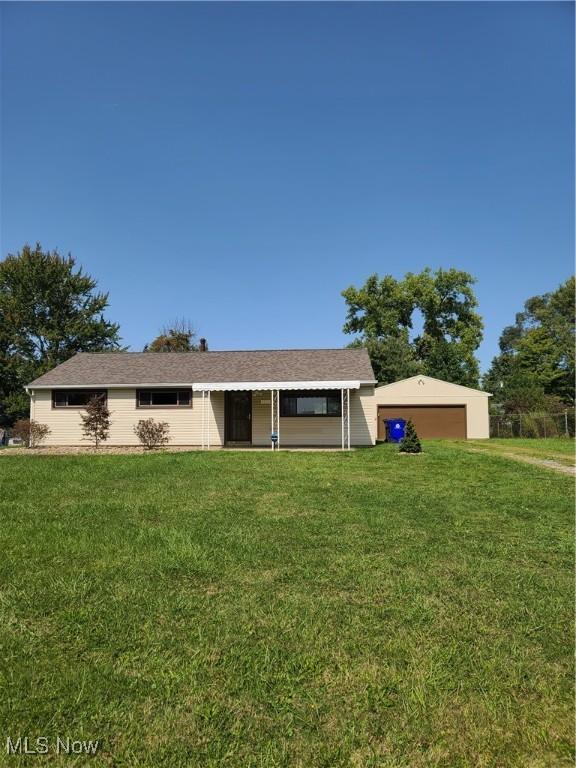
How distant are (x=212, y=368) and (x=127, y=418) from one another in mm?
4134

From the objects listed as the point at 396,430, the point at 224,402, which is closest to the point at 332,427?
the point at 396,430

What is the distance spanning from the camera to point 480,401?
2564 cm

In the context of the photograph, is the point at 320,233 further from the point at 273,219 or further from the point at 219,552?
the point at 219,552

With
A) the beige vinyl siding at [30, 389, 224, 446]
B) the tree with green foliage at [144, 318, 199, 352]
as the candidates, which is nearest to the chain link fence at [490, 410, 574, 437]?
the beige vinyl siding at [30, 389, 224, 446]

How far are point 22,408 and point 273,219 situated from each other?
2627cm

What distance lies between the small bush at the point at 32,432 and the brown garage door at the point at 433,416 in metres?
16.3

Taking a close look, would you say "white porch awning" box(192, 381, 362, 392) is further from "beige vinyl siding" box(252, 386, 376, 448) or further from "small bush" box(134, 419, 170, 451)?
"small bush" box(134, 419, 170, 451)

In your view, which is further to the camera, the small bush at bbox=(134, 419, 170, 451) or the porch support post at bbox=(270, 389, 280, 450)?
the porch support post at bbox=(270, 389, 280, 450)

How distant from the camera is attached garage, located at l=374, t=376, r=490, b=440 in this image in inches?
1008

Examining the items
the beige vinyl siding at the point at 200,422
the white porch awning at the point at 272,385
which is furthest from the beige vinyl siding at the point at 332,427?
the white porch awning at the point at 272,385

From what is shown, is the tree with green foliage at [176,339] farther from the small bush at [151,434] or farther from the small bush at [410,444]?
the small bush at [410,444]

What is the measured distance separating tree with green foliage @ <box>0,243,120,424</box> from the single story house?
19.5m

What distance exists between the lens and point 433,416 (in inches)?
1014

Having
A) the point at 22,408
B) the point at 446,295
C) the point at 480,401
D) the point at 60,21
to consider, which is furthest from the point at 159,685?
the point at 446,295
